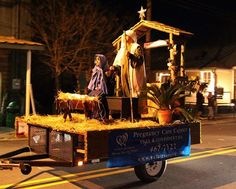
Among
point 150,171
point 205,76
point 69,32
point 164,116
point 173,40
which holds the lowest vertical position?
point 150,171

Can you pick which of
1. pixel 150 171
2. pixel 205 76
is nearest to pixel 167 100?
pixel 150 171

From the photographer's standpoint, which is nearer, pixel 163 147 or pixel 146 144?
pixel 146 144

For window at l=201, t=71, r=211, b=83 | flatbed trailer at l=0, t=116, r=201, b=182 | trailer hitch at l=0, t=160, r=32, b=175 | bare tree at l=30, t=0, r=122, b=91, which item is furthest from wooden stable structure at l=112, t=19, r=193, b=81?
window at l=201, t=71, r=211, b=83

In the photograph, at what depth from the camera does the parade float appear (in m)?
6.41

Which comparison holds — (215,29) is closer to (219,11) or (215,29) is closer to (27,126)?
(219,11)

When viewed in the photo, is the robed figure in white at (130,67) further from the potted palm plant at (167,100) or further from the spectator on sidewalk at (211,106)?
the spectator on sidewalk at (211,106)

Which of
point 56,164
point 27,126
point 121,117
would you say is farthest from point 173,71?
point 56,164

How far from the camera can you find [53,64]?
2153cm

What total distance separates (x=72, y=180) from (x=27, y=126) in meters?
1.24

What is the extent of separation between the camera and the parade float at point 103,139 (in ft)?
21.0

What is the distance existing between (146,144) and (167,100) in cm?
108

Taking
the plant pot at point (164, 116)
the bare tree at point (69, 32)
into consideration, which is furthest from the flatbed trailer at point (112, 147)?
the bare tree at point (69, 32)

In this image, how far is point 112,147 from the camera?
6609 mm

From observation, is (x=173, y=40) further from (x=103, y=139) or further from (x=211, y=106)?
(x=211, y=106)
